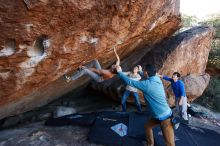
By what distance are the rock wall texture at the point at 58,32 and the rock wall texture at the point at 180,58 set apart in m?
1.85

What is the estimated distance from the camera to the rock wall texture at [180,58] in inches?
375

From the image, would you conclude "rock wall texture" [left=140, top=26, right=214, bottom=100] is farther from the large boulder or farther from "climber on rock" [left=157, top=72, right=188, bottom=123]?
"climber on rock" [left=157, top=72, right=188, bottom=123]

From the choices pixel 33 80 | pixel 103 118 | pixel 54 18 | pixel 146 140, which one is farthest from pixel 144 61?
pixel 54 18

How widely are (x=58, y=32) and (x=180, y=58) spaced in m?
5.17

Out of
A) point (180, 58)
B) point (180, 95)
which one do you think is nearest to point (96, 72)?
point (180, 95)

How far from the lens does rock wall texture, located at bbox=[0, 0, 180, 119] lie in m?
4.91

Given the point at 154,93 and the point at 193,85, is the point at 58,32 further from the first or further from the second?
the point at 193,85

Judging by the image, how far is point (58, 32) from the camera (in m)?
5.53

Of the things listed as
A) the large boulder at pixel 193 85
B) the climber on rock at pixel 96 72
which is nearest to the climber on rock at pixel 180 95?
the climber on rock at pixel 96 72

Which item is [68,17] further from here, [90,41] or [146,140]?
[146,140]

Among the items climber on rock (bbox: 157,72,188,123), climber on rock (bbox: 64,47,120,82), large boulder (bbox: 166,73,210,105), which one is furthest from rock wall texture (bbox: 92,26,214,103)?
climber on rock (bbox: 64,47,120,82)

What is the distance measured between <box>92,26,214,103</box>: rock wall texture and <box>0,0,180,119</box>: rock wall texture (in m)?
1.85

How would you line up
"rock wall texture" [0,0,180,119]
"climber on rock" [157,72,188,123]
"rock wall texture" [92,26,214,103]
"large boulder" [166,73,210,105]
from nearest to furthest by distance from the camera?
1. "rock wall texture" [0,0,180,119]
2. "climber on rock" [157,72,188,123]
3. "rock wall texture" [92,26,214,103]
4. "large boulder" [166,73,210,105]

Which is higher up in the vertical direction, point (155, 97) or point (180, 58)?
point (180, 58)
